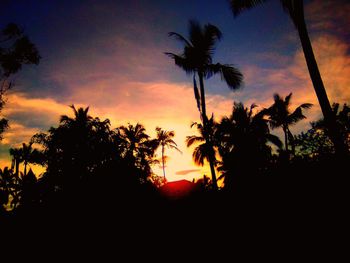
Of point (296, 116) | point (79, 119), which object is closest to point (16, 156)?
point (79, 119)

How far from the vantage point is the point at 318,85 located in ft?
22.4

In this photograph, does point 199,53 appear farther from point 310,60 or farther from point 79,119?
point 79,119

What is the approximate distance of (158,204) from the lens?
26.8ft

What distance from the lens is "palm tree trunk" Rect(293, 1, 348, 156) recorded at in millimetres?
6274

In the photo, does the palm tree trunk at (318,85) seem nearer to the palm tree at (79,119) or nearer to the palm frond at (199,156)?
the palm frond at (199,156)

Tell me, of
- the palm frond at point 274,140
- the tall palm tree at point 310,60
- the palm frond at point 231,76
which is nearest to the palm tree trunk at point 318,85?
the tall palm tree at point 310,60

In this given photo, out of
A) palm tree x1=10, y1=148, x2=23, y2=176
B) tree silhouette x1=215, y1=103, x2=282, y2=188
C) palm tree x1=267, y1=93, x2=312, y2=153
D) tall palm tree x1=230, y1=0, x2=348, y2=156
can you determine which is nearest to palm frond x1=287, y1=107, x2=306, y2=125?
palm tree x1=267, y1=93, x2=312, y2=153

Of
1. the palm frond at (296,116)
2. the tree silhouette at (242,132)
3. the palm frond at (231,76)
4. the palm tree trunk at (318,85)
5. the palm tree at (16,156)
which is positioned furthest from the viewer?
the palm tree at (16,156)

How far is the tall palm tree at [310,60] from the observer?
6357mm

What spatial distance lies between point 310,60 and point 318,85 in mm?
875

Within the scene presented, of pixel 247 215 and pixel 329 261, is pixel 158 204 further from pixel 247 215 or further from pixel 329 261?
pixel 329 261

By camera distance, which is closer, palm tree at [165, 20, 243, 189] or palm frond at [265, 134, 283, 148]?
palm tree at [165, 20, 243, 189]

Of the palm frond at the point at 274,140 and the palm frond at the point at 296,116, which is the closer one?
the palm frond at the point at 274,140

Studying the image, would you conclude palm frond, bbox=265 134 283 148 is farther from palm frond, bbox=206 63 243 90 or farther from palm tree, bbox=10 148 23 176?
palm tree, bbox=10 148 23 176
